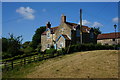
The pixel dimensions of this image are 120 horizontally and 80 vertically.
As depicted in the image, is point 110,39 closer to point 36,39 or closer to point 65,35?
point 65,35

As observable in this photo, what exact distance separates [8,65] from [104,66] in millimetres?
15270

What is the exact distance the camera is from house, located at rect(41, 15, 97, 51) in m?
44.8

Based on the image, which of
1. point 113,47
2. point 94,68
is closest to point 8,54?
point 113,47

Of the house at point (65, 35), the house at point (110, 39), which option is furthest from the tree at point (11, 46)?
the house at point (110, 39)

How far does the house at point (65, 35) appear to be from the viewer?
44.8 metres

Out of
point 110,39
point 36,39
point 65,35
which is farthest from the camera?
point 36,39

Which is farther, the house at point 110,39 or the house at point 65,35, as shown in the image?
the house at point 110,39

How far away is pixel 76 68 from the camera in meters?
21.3

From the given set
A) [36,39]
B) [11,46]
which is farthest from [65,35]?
[36,39]

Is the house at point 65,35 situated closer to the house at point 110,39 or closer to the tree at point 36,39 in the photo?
the house at point 110,39

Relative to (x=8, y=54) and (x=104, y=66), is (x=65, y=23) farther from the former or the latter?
(x=104, y=66)

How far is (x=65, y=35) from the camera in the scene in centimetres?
4575

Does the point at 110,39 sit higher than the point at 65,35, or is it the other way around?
the point at 65,35

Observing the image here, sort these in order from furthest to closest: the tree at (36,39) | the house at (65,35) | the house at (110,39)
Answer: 1. the tree at (36,39)
2. the house at (110,39)
3. the house at (65,35)
